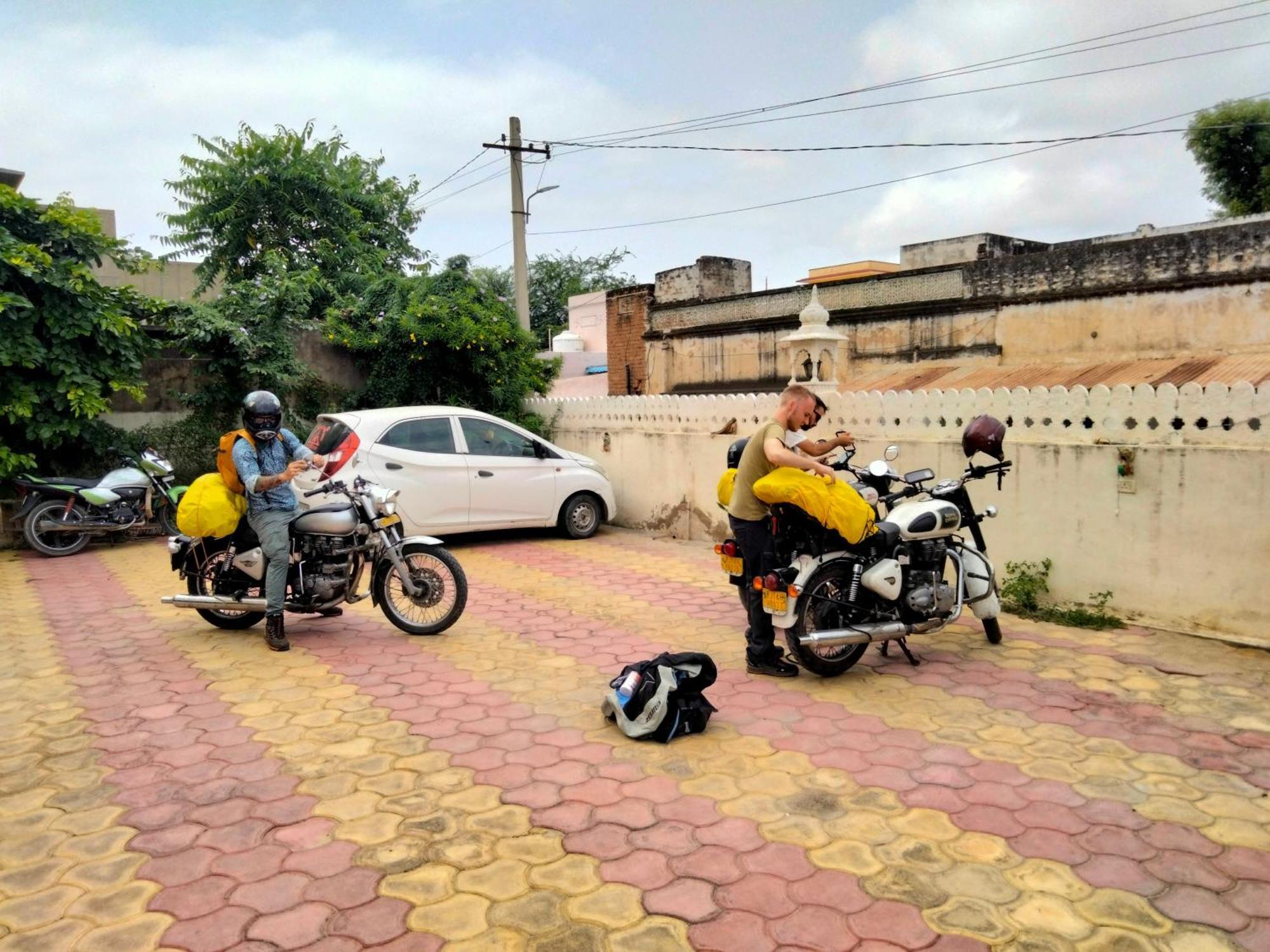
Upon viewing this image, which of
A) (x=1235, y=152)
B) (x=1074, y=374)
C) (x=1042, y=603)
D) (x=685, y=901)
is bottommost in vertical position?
(x=685, y=901)

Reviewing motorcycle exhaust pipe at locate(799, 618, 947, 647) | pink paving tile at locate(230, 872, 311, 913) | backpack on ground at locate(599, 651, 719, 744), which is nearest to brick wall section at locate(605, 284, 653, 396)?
motorcycle exhaust pipe at locate(799, 618, 947, 647)

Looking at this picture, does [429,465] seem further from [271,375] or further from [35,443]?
[35,443]

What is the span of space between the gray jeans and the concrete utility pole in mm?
11321

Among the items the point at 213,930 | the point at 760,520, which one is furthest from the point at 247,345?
the point at 213,930

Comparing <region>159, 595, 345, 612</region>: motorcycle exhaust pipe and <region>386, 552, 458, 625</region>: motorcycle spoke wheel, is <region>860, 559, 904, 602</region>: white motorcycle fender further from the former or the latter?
<region>159, 595, 345, 612</region>: motorcycle exhaust pipe

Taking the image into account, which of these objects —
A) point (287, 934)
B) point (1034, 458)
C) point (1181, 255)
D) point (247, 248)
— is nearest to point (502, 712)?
point (287, 934)

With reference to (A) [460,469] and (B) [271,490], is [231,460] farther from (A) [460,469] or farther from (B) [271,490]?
(A) [460,469]

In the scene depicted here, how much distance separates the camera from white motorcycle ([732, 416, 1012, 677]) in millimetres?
4840

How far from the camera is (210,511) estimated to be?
221 inches

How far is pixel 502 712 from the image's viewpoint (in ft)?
15.0

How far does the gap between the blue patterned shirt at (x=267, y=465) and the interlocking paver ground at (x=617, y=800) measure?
966 millimetres

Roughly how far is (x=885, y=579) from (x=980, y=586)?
3.07 ft

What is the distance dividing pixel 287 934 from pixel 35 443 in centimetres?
911

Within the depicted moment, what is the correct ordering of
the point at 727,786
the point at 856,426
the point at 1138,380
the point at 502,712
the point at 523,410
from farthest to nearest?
the point at 523,410
the point at 1138,380
the point at 856,426
the point at 502,712
the point at 727,786
